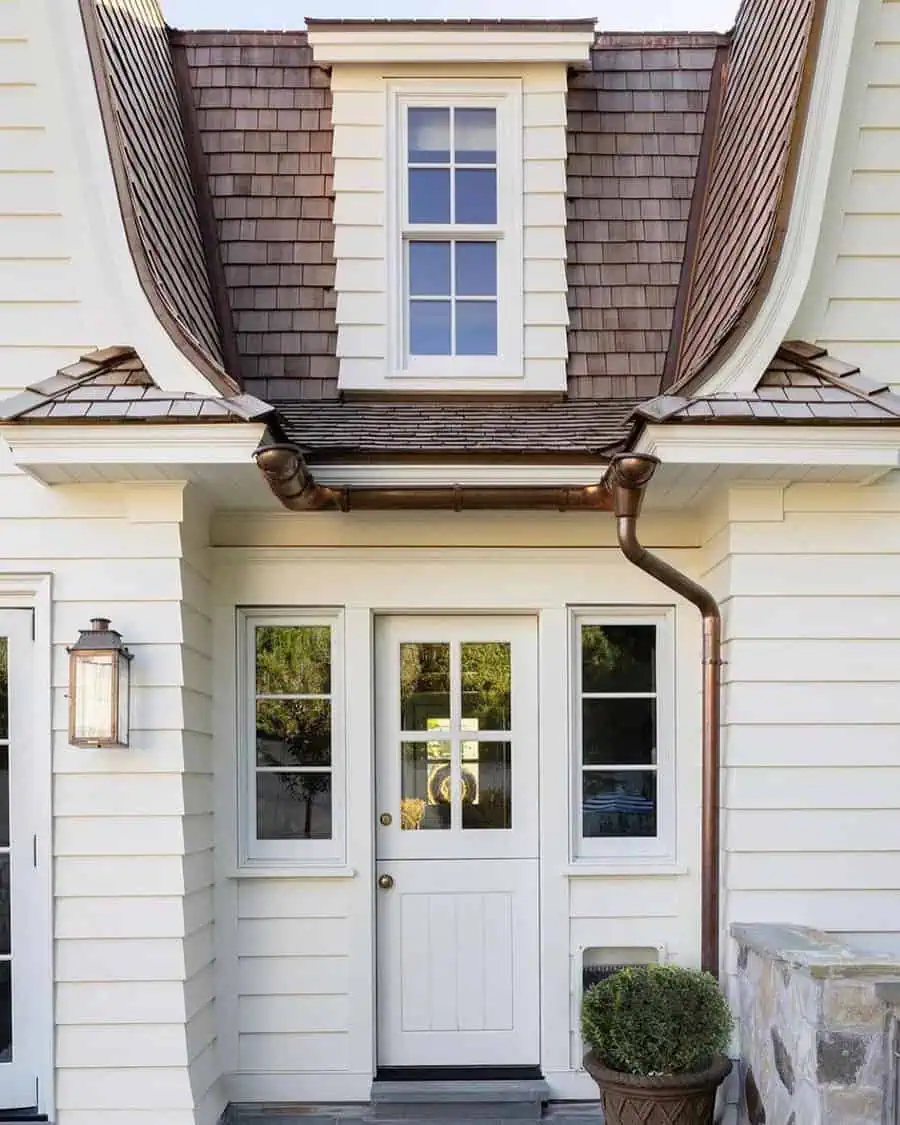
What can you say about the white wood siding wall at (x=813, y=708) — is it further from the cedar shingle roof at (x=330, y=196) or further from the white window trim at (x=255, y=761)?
the white window trim at (x=255, y=761)

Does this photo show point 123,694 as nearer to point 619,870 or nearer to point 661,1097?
point 619,870

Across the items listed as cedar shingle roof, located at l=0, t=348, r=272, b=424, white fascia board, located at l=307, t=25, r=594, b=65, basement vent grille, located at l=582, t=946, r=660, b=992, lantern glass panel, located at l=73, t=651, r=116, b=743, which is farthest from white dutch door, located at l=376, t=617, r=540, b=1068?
white fascia board, located at l=307, t=25, r=594, b=65

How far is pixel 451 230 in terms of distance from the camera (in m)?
5.44

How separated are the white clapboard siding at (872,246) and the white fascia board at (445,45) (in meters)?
1.54

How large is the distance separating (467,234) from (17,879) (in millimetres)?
3548

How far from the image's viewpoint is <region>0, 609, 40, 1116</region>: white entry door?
4.40 meters

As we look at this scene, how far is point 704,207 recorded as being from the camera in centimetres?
558

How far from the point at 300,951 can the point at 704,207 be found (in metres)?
4.05

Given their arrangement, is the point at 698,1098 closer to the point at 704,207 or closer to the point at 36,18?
the point at 704,207

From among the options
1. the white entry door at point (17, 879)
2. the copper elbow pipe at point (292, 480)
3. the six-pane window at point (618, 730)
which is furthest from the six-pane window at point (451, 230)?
the white entry door at point (17, 879)

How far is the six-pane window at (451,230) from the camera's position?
5.44m

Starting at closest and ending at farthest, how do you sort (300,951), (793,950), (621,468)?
(793,950), (621,468), (300,951)

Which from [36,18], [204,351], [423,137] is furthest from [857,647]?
[36,18]

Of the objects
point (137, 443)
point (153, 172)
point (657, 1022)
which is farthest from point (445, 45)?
point (657, 1022)
